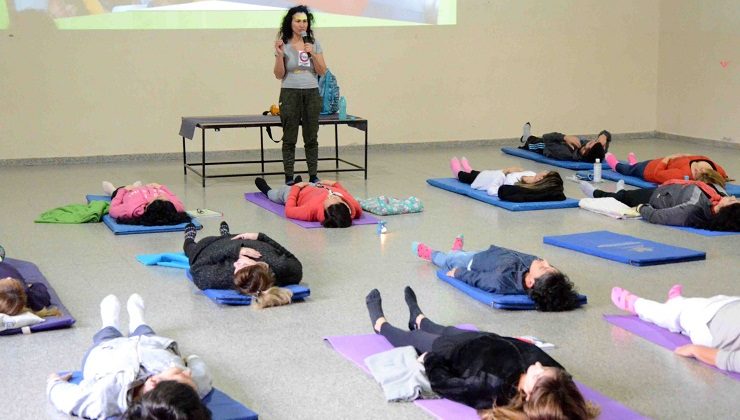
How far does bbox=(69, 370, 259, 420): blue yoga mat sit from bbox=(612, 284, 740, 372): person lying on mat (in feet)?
5.99

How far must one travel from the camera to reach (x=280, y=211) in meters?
6.88

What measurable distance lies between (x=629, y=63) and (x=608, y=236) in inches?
238

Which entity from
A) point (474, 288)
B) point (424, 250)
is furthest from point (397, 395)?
point (424, 250)

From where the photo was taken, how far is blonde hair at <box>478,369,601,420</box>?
2918mm

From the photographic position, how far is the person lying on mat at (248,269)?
14.9 ft

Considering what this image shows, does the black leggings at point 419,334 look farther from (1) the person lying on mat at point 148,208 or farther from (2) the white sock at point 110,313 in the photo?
(1) the person lying on mat at point 148,208

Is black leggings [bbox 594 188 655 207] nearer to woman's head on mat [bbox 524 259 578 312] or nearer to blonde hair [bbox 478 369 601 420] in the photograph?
woman's head on mat [bbox 524 259 578 312]

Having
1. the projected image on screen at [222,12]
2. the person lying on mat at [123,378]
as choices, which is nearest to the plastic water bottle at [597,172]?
the projected image on screen at [222,12]

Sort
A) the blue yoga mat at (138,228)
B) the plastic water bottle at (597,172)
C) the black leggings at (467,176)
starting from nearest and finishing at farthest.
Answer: the blue yoga mat at (138,228) < the black leggings at (467,176) < the plastic water bottle at (597,172)

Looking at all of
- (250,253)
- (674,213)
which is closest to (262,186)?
(250,253)

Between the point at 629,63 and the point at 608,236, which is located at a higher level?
the point at 629,63

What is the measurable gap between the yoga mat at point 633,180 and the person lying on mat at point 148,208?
3882mm

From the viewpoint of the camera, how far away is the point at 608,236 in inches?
237

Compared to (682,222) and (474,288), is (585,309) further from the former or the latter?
(682,222)
